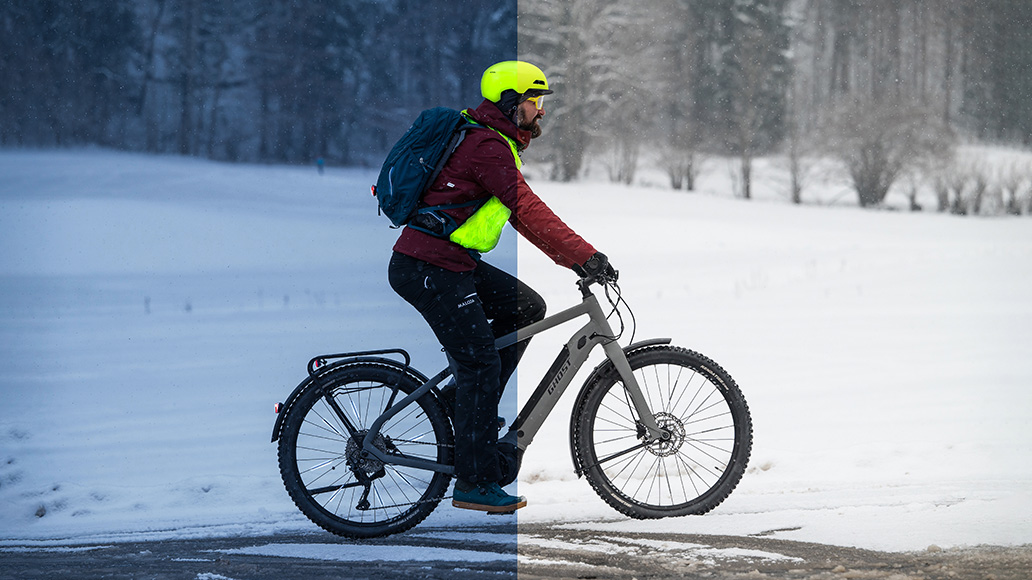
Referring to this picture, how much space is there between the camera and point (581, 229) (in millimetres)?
16781

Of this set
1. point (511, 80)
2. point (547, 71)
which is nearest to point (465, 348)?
point (511, 80)

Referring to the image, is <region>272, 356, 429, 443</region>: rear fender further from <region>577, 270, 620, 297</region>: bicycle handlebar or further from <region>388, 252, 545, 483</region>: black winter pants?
<region>577, 270, 620, 297</region>: bicycle handlebar

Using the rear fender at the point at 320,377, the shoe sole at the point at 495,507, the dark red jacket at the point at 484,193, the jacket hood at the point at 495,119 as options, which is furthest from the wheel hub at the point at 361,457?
the jacket hood at the point at 495,119

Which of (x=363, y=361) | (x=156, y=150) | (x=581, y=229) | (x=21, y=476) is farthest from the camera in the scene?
(x=156, y=150)

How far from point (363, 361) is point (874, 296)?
963cm

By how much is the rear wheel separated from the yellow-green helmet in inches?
48.7

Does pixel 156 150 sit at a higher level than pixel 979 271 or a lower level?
higher

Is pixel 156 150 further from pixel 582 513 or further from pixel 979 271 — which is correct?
pixel 582 513

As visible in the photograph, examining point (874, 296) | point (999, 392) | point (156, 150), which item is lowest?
point (999, 392)

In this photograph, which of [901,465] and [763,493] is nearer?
[763,493]

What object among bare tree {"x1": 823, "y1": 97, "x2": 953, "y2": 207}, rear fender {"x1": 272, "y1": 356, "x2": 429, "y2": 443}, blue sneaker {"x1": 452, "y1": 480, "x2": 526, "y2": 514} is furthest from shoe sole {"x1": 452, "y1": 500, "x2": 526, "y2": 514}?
bare tree {"x1": 823, "y1": 97, "x2": 953, "y2": 207}

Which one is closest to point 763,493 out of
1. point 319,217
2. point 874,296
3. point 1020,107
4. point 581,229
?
point 874,296

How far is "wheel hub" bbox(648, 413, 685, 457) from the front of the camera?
396cm

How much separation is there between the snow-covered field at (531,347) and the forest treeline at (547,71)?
120cm
